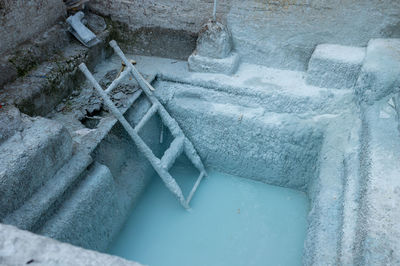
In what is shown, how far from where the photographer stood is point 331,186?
237 cm

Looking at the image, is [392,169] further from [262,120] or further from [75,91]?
[75,91]

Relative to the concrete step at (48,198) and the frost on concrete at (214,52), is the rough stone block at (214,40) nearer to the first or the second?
the frost on concrete at (214,52)

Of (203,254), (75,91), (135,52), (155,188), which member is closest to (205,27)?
(135,52)

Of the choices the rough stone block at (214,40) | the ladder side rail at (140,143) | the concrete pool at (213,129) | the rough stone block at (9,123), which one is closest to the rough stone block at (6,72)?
the concrete pool at (213,129)

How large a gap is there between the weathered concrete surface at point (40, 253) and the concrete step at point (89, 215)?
0.94m

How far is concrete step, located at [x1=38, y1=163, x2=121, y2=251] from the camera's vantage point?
216 centimetres

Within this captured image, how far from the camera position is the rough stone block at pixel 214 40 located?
329 centimetres

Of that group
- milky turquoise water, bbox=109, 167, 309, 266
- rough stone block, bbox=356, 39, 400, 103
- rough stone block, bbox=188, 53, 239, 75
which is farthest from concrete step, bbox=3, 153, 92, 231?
rough stone block, bbox=356, 39, 400, 103

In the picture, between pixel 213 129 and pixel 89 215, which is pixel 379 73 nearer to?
pixel 213 129

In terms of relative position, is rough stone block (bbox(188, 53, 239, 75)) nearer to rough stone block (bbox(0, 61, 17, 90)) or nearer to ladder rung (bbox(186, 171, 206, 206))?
ladder rung (bbox(186, 171, 206, 206))

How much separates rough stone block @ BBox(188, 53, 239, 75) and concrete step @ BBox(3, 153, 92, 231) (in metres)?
1.59

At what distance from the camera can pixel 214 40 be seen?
331cm

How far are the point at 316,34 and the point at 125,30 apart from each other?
85.6 inches

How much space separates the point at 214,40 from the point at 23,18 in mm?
1869
